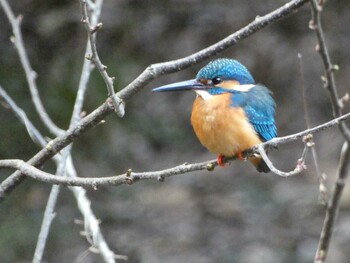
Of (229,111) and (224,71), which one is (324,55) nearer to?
A: (229,111)

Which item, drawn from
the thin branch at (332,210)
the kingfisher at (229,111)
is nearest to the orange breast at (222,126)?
the kingfisher at (229,111)

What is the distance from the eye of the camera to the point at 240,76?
3496 mm

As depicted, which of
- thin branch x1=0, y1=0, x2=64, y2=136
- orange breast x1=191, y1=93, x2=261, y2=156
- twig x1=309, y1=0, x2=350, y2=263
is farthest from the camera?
thin branch x1=0, y1=0, x2=64, y2=136

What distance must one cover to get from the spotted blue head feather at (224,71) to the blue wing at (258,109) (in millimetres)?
79

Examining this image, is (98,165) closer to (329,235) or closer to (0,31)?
(0,31)

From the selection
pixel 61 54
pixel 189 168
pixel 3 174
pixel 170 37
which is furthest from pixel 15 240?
pixel 189 168

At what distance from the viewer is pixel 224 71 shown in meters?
3.44

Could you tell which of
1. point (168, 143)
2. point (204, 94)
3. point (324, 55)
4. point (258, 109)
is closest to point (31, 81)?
point (204, 94)

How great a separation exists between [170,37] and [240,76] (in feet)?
9.48

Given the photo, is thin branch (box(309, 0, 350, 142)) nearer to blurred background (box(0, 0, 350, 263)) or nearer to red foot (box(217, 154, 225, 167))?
red foot (box(217, 154, 225, 167))

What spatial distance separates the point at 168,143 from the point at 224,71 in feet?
9.63

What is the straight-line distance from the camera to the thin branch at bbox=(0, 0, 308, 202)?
217 centimetres

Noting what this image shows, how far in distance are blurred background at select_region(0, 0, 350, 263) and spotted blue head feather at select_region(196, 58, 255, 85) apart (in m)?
1.60

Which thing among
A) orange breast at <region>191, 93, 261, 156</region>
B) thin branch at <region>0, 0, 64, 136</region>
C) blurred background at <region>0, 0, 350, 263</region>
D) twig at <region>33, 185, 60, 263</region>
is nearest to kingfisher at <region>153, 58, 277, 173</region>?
orange breast at <region>191, 93, 261, 156</region>
